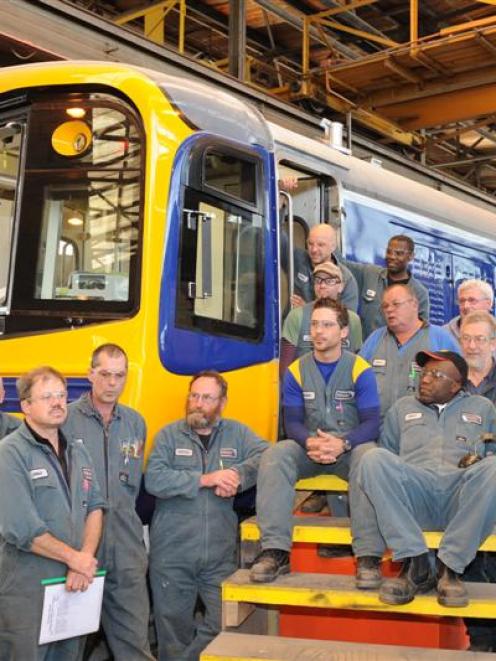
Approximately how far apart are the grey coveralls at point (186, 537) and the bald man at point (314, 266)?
146cm

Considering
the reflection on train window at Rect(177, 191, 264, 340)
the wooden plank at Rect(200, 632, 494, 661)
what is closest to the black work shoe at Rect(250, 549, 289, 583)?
the wooden plank at Rect(200, 632, 494, 661)

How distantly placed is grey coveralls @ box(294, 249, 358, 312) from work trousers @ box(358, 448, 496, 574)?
1.82 metres

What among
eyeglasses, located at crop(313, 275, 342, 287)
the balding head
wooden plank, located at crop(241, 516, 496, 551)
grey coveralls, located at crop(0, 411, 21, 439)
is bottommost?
wooden plank, located at crop(241, 516, 496, 551)

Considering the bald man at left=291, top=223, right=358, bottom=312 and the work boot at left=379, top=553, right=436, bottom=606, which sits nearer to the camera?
the work boot at left=379, top=553, right=436, bottom=606

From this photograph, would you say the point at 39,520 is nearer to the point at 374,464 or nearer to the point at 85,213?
the point at 374,464

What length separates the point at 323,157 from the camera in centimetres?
639

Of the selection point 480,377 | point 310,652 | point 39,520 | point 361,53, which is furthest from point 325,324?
point 361,53

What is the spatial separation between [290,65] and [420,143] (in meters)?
3.09

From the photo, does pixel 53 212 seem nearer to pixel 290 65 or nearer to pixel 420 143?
pixel 420 143

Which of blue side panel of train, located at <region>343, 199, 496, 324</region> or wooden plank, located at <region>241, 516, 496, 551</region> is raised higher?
blue side panel of train, located at <region>343, 199, 496, 324</region>

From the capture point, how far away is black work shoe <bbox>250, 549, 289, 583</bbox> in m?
3.99

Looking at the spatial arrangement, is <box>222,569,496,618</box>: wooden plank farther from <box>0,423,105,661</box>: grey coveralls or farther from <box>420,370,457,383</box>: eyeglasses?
<box>420,370,457,383</box>: eyeglasses

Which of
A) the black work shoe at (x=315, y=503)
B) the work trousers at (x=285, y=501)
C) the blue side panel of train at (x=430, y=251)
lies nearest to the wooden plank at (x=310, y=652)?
the work trousers at (x=285, y=501)

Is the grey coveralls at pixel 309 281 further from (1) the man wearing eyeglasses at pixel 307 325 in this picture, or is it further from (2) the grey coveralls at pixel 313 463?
(2) the grey coveralls at pixel 313 463
